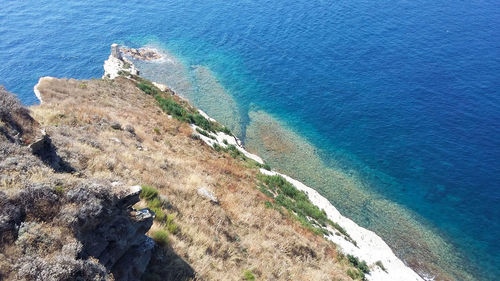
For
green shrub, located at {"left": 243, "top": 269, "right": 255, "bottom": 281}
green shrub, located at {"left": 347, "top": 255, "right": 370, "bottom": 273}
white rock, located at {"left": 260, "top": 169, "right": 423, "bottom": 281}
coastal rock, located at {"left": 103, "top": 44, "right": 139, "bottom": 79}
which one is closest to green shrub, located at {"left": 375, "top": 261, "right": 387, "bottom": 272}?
white rock, located at {"left": 260, "top": 169, "right": 423, "bottom": 281}

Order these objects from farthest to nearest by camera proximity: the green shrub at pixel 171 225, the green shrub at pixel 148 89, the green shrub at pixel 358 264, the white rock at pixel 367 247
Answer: the green shrub at pixel 148 89
the white rock at pixel 367 247
the green shrub at pixel 358 264
the green shrub at pixel 171 225

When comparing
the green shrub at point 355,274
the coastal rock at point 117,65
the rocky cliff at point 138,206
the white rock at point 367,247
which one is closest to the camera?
the rocky cliff at point 138,206

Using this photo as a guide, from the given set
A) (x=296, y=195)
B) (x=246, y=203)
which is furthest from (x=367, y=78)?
(x=246, y=203)

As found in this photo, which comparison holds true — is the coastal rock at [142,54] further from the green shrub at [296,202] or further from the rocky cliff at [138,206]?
the green shrub at [296,202]

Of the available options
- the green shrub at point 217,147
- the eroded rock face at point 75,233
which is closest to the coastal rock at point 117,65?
the green shrub at point 217,147

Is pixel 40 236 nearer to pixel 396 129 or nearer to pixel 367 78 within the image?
pixel 396 129

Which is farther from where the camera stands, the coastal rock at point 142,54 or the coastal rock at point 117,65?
the coastal rock at point 142,54

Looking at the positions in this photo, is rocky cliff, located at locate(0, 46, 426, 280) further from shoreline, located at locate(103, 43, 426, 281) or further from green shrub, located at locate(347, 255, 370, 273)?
shoreline, located at locate(103, 43, 426, 281)

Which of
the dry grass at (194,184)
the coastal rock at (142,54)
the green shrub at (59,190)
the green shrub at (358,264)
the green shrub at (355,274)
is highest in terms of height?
the green shrub at (59,190)
